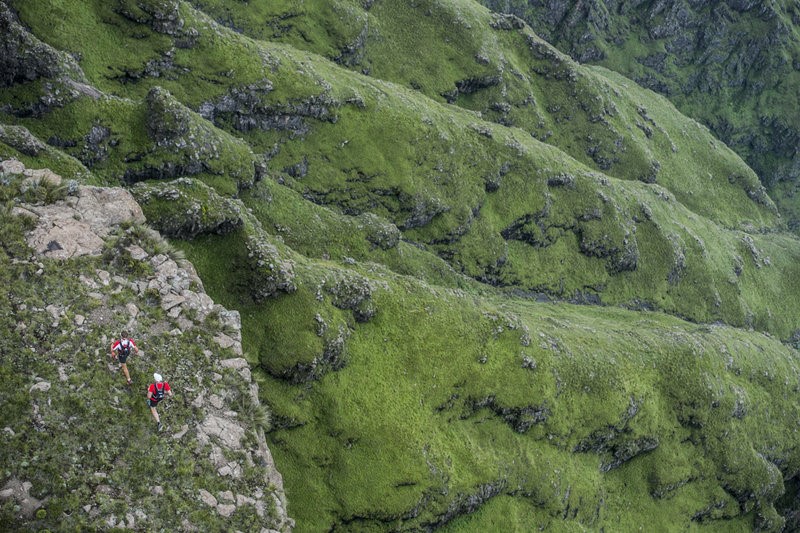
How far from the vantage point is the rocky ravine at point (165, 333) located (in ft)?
105

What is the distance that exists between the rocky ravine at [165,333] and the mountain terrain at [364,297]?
0.22 meters

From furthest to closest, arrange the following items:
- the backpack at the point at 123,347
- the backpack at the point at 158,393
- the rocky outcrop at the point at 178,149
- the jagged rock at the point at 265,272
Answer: the rocky outcrop at the point at 178,149, the jagged rock at the point at 265,272, the backpack at the point at 123,347, the backpack at the point at 158,393

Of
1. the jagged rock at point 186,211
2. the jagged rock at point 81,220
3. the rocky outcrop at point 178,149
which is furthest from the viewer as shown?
the rocky outcrop at point 178,149

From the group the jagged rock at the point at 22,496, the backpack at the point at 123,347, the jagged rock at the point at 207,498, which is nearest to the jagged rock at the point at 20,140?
the backpack at the point at 123,347

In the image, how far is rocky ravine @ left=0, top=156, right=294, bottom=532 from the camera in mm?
32062

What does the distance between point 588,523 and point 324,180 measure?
70.1 metres

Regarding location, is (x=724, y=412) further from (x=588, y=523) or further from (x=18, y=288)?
(x=18, y=288)

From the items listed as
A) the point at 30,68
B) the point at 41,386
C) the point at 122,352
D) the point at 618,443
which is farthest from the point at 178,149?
the point at 618,443

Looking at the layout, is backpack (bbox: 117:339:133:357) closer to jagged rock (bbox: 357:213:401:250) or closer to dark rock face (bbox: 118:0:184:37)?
jagged rock (bbox: 357:213:401:250)

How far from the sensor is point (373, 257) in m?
94.4

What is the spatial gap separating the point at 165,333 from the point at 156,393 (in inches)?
220

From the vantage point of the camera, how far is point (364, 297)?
221 ft

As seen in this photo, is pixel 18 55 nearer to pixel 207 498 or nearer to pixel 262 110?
pixel 262 110

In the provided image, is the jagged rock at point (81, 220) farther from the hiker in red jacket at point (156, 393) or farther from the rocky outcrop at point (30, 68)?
the rocky outcrop at point (30, 68)
